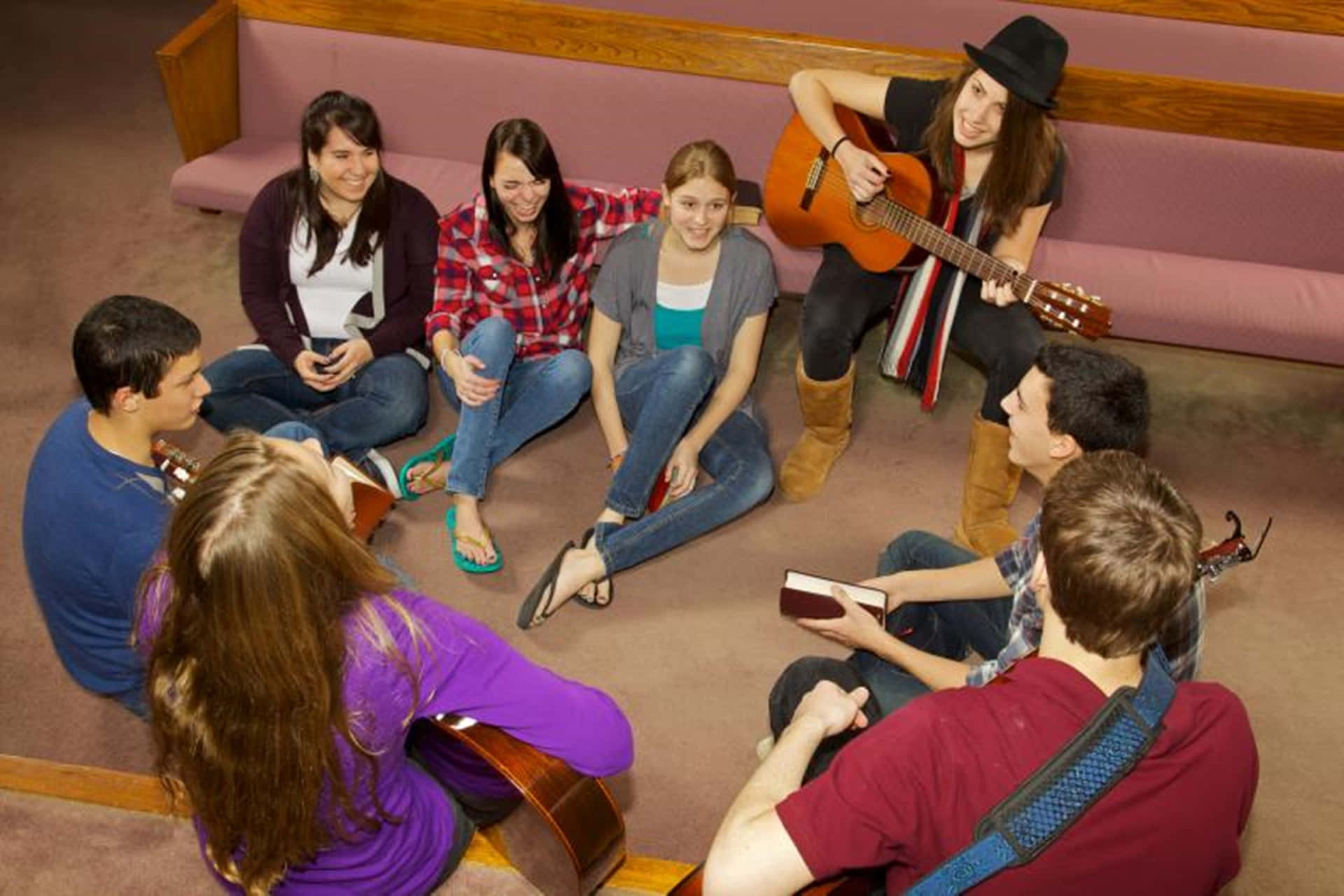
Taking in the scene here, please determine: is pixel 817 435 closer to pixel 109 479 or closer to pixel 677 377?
pixel 677 377

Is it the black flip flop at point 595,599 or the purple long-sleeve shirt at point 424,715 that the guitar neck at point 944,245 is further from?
the purple long-sleeve shirt at point 424,715

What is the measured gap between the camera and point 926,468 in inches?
142

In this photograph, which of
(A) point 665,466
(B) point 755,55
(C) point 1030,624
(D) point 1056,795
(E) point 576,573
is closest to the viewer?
(D) point 1056,795

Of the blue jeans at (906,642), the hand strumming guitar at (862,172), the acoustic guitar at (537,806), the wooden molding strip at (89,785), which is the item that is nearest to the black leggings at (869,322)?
the hand strumming guitar at (862,172)

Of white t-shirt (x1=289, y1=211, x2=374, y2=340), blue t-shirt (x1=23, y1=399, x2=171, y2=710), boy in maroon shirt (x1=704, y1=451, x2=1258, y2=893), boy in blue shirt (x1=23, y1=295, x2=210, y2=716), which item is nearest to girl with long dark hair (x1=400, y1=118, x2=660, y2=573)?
white t-shirt (x1=289, y1=211, x2=374, y2=340)

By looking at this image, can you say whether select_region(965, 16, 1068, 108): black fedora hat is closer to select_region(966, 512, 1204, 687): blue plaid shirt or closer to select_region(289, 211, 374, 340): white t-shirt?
select_region(966, 512, 1204, 687): blue plaid shirt

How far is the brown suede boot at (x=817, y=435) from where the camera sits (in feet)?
11.4

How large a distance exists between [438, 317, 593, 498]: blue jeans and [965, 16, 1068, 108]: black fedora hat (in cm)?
116

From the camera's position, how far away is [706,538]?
3.40 meters

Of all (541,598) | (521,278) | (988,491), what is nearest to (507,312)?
(521,278)

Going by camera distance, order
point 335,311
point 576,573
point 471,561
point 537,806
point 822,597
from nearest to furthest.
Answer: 1. point 537,806
2. point 822,597
3. point 576,573
4. point 471,561
5. point 335,311

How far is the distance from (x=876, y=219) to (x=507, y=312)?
0.93 meters

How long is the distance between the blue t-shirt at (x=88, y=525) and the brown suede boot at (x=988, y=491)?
6.03ft

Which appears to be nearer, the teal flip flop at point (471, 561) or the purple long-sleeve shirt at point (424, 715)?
the purple long-sleeve shirt at point (424, 715)
